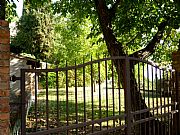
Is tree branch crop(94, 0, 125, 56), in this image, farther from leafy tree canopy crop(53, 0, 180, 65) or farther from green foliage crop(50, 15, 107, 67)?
green foliage crop(50, 15, 107, 67)

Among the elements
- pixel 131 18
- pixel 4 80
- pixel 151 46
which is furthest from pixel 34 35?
pixel 4 80

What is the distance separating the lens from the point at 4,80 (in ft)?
8.63

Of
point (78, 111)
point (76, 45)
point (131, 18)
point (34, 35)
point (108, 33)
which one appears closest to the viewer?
point (108, 33)

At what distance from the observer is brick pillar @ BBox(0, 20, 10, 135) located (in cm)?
259

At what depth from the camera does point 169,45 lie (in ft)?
33.0

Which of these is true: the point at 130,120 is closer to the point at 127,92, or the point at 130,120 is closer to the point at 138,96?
the point at 127,92

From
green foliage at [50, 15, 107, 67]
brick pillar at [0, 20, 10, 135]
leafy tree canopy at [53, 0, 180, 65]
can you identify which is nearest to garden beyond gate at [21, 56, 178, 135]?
brick pillar at [0, 20, 10, 135]

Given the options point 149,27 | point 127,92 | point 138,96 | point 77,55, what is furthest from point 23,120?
point 77,55

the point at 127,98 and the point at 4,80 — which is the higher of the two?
the point at 4,80

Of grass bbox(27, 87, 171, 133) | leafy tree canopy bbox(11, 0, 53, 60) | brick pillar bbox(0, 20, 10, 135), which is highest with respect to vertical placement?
leafy tree canopy bbox(11, 0, 53, 60)

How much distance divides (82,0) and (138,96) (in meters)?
3.57

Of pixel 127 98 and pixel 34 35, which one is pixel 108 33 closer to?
pixel 127 98

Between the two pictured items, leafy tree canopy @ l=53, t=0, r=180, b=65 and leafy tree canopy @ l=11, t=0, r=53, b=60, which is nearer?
leafy tree canopy @ l=53, t=0, r=180, b=65

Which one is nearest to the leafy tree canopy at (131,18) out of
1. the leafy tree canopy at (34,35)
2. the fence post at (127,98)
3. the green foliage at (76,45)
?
the fence post at (127,98)
